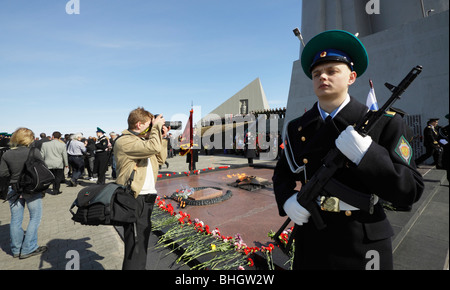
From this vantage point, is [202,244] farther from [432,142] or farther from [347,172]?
[432,142]

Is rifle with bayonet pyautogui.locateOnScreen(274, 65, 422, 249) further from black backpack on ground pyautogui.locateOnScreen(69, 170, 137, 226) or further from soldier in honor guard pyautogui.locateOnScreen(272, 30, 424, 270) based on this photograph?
black backpack on ground pyautogui.locateOnScreen(69, 170, 137, 226)

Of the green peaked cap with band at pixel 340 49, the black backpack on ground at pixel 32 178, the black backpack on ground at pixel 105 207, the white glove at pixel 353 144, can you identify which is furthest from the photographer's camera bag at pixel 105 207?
the green peaked cap with band at pixel 340 49

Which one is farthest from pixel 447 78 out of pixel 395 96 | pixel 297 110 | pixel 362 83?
pixel 297 110

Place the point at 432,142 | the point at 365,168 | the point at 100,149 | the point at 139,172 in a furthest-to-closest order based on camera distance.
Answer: the point at 100,149 < the point at 432,142 < the point at 139,172 < the point at 365,168

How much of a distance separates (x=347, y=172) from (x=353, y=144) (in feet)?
0.89

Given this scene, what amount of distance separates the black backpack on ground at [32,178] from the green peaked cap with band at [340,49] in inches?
173

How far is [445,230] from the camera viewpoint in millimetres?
765

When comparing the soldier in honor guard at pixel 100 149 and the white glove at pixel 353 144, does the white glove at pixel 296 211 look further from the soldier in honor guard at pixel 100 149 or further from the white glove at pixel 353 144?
the soldier in honor guard at pixel 100 149

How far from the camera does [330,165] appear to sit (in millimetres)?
1588

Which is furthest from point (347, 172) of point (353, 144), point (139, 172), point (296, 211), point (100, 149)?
point (100, 149)

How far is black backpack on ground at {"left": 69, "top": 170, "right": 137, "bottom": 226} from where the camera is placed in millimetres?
2367

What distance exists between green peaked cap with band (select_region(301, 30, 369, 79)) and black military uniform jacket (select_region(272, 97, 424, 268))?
1.19 feet

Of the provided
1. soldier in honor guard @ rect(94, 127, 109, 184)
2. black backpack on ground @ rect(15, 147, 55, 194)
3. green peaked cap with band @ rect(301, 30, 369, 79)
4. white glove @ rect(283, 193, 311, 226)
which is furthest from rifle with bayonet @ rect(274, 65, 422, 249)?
soldier in honor guard @ rect(94, 127, 109, 184)
